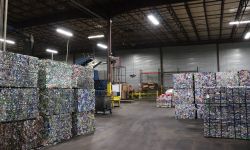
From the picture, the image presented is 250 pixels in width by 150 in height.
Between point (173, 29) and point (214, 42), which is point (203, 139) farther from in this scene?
point (214, 42)

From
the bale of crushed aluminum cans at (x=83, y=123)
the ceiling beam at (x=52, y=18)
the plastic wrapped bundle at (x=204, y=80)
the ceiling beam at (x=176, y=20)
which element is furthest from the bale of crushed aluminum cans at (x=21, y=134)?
the ceiling beam at (x=176, y=20)

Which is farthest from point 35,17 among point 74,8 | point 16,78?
point 16,78

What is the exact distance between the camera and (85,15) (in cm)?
1675

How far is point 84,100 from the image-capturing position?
847 centimetres

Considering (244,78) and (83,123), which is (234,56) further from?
(83,123)

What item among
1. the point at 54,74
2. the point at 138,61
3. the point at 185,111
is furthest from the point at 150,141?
the point at 138,61

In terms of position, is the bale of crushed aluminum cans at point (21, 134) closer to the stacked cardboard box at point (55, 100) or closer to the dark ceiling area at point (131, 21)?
the stacked cardboard box at point (55, 100)

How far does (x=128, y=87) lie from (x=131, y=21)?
9.81m


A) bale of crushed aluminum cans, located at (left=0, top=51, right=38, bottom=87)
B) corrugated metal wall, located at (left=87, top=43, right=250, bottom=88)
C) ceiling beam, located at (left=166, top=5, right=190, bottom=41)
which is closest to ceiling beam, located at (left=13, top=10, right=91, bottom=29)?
ceiling beam, located at (left=166, top=5, right=190, bottom=41)

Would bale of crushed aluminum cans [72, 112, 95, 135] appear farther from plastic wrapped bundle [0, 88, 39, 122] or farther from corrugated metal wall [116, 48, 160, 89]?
corrugated metal wall [116, 48, 160, 89]

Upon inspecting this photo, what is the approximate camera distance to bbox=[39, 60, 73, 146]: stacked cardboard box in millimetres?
6965

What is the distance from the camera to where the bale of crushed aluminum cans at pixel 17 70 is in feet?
18.6

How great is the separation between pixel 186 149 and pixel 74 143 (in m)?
3.25

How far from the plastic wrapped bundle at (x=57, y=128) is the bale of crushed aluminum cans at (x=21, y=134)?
0.22 m
